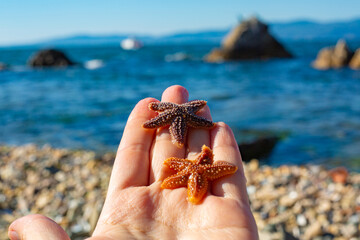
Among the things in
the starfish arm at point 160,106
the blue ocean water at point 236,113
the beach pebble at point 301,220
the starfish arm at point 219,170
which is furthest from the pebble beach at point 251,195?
the starfish arm at point 160,106

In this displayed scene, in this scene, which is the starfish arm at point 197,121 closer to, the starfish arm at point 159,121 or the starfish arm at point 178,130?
the starfish arm at point 178,130

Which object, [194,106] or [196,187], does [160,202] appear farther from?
[194,106]

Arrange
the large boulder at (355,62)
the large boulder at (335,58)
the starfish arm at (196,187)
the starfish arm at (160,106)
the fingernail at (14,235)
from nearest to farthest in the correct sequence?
the fingernail at (14,235)
the starfish arm at (196,187)
the starfish arm at (160,106)
the large boulder at (355,62)
the large boulder at (335,58)

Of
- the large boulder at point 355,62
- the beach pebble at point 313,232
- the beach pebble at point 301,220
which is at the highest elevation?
the beach pebble at point 313,232

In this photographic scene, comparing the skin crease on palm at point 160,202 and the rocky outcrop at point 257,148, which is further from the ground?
the skin crease on palm at point 160,202

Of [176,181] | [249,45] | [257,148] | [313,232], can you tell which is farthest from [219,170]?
→ [249,45]

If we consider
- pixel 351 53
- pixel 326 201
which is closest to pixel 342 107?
pixel 326 201

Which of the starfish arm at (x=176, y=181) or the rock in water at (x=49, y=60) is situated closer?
the starfish arm at (x=176, y=181)

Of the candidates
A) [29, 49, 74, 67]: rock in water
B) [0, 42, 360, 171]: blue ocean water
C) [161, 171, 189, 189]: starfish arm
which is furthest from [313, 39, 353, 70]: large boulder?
[161, 171, 189, 189]: starfish arm
